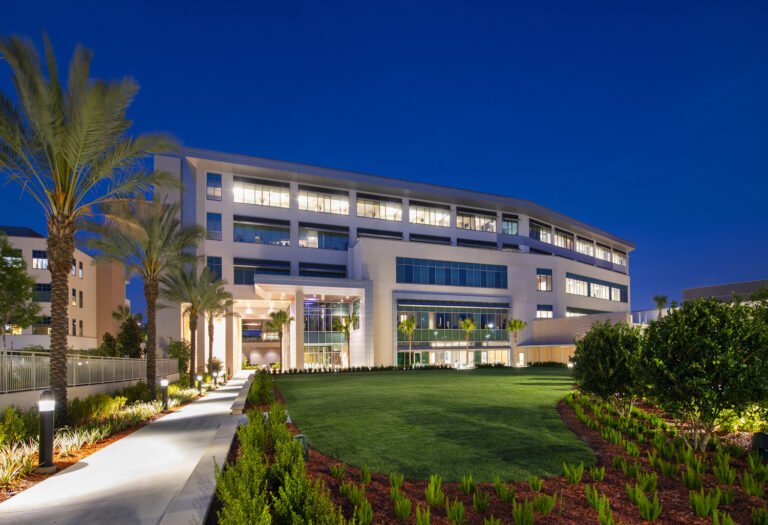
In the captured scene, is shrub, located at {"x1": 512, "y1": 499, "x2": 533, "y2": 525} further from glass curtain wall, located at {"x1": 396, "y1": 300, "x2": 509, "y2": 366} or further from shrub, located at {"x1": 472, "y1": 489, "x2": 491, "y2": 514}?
glass curtain wall, located at {"x1": 396, "y1": 300, "x2": 509, "y2": 366}

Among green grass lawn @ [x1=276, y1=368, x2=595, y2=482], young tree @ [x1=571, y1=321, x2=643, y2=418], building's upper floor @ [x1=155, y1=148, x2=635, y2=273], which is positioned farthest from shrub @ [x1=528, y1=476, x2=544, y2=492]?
building's upper floor @ [x1=155, y1=148, x2=635, y2=273]

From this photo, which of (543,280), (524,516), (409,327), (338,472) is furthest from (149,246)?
(543,280)

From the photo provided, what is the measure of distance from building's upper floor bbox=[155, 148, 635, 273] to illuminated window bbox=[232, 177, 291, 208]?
11 cm

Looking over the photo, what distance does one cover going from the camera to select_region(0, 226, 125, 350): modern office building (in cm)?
5362

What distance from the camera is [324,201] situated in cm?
5634

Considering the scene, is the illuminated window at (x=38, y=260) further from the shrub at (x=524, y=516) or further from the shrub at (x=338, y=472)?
the shrub at (x=524, y=516)

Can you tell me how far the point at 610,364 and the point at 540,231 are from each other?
6322cm

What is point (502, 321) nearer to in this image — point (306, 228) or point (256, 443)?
point (306, 228)

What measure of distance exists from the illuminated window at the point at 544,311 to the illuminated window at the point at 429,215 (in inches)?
646

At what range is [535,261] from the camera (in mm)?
62750

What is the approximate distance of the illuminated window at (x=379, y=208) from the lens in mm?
58375

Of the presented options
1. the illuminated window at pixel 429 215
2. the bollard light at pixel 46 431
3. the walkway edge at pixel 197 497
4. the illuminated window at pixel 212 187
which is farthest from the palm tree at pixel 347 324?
the walkway edge at pixel 197 497

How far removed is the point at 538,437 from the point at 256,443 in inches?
245

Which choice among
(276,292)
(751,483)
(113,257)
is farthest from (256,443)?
(276,292)
